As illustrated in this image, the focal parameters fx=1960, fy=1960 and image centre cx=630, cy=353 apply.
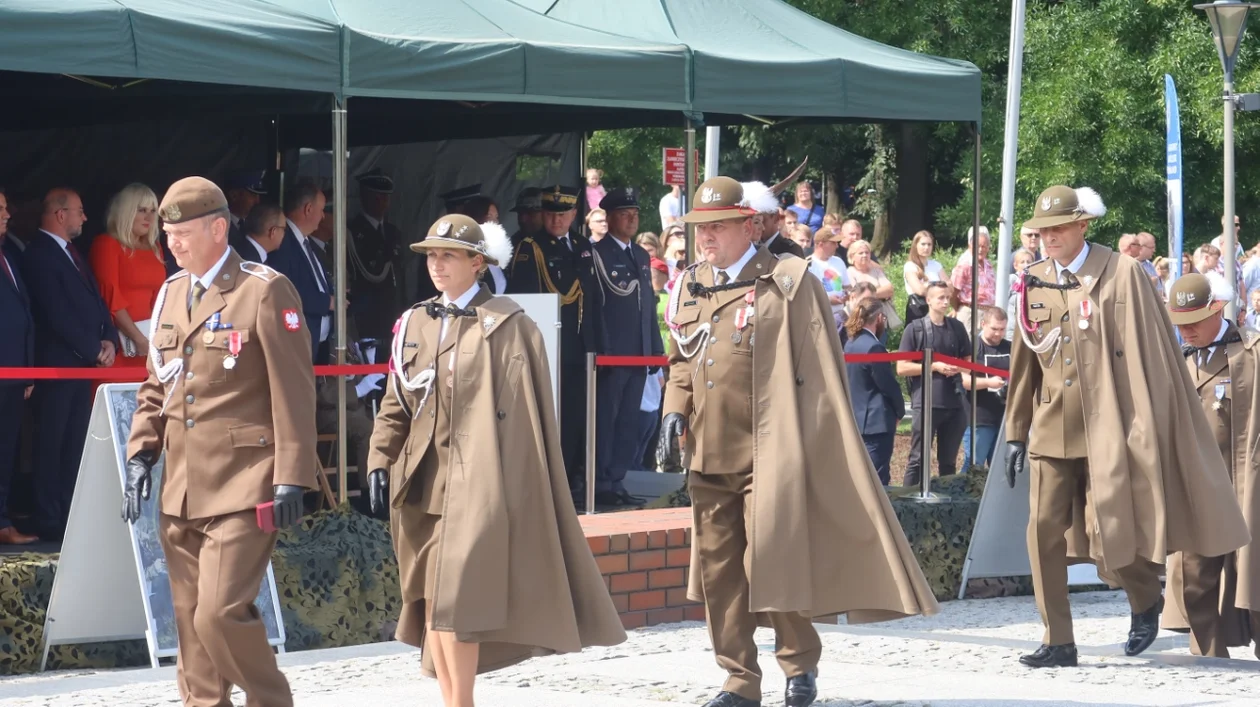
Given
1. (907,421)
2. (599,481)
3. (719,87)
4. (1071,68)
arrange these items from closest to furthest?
(719,87) → (599,481) → (907,421) → (1071,68)

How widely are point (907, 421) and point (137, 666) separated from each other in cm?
1182

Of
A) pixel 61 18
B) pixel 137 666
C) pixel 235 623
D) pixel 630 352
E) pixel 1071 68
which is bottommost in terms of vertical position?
pixel 137 666

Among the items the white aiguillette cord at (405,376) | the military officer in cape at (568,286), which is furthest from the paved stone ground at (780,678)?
the military officer in cape at (568,286)

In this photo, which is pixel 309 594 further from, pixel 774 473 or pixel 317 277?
pixel 774 473

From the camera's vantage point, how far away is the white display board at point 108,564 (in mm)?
7895

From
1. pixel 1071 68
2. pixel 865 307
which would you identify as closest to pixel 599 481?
pixel 865 307

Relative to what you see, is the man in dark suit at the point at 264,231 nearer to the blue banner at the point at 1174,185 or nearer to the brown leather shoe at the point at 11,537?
the brown leather shoe at the point at 11,537

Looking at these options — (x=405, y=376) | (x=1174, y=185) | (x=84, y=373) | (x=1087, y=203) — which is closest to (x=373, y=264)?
(x=84, y=373)

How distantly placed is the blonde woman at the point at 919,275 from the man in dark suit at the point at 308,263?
521 centimetres

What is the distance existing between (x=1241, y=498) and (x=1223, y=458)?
0.77 feet

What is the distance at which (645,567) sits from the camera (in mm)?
9258

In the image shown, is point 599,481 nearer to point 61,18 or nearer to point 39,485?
point 39,485

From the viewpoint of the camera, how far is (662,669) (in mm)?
8055

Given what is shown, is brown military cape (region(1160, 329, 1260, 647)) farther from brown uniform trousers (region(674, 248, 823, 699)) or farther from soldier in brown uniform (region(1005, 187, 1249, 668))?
brown uniform trousers (region(674, 248, 823, 699))
